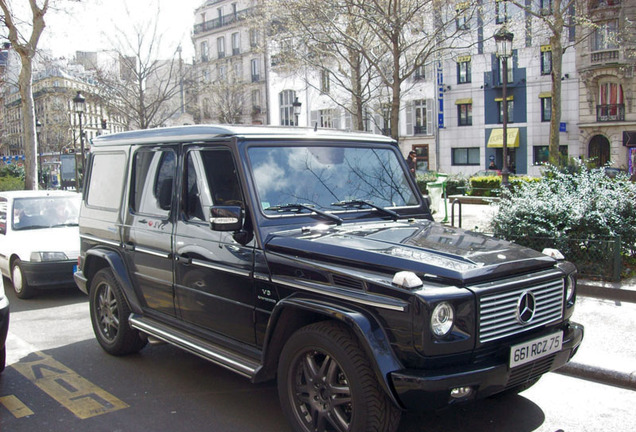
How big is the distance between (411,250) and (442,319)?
608 mm

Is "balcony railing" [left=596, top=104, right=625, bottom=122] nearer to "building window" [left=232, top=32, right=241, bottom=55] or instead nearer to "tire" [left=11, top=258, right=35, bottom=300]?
"tire" [left=11, top=258, right=35, bottom=300]

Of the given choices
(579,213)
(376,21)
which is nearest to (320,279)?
(579,213)

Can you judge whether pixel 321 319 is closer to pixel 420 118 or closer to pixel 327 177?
pixel 327 177

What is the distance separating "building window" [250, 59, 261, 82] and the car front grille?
6043 cm

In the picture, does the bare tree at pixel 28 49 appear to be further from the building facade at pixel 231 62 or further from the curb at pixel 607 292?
the building facade at pixel 231 62

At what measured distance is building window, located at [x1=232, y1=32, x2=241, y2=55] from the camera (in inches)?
2509

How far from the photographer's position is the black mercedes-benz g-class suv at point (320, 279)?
11.1ft

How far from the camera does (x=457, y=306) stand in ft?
11.0

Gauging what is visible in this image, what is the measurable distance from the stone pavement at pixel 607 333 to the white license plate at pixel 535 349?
1.67 meters

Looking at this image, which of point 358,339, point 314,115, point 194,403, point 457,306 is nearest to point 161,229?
point 194,403

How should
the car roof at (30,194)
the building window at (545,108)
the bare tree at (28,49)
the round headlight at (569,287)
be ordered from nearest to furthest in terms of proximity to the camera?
the round headlight at (569,287) < the car roof at (30,194) < the bare tree at (28,49) < the building window at (545,108)

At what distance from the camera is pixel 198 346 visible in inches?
184

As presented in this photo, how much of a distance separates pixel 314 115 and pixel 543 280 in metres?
49.5

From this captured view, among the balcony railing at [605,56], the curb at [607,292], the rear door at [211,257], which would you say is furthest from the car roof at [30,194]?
the balcony railing at [605,56]
